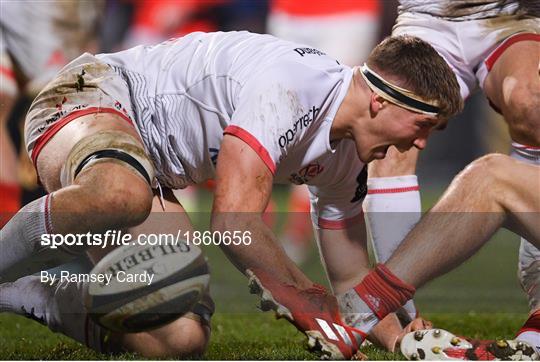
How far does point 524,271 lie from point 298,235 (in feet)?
12.2

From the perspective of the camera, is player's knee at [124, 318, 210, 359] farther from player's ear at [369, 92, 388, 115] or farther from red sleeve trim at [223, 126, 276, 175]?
player's ear at [369, 92, 388, 115]

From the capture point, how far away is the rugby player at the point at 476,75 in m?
4.85

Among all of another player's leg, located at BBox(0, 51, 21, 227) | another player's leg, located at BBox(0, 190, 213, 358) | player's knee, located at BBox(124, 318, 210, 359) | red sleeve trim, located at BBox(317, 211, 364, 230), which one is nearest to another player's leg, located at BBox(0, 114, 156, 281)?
another player's leg, located at BBox(0, 190, 213, 358)

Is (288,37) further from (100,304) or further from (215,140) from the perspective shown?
(100,304)

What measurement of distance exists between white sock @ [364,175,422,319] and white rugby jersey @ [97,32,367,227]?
0.20 m

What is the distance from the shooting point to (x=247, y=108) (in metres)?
4.02

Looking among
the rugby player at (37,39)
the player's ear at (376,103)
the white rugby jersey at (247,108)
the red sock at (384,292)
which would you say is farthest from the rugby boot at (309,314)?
the rugby player at (37,39)

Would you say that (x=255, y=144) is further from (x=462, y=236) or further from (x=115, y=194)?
(x=462, y=236)

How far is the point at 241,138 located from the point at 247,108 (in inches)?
5.1

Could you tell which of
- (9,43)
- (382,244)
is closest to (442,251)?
(382,244)

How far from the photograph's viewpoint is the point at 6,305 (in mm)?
4664

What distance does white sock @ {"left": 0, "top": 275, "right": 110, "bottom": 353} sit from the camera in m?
4.45

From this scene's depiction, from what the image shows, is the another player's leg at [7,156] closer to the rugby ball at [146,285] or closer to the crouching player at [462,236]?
the rugby ball at [146,285]

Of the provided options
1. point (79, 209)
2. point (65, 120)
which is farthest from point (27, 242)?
point (65, 120)
